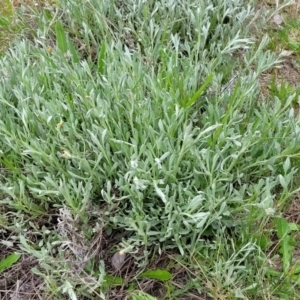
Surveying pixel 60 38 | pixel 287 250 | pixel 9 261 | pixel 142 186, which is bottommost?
pixel 287 250

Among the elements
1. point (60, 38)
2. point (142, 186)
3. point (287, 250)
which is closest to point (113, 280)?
point (142, 186)

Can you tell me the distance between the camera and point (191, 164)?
2004 mm

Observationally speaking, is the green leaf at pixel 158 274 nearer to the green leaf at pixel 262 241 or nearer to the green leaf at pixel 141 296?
the green leaf at pixel 141 296

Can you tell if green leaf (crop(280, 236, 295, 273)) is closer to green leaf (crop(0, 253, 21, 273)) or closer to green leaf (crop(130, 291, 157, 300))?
green leaf (crop(130, 291, 157, 300))

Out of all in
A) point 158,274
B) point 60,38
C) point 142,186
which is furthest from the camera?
point 60,38

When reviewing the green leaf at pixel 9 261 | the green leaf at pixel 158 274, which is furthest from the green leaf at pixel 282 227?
the green leaf at pixel 9 261

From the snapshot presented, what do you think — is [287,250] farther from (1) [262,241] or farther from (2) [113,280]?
(2) [113,280]

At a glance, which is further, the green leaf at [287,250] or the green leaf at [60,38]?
the green leaf at [60,38]

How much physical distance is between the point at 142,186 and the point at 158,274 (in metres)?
0.38

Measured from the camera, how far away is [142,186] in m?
1.83

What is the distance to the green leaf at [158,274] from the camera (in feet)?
6.33

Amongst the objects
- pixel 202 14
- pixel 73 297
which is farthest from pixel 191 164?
pixel 202 14

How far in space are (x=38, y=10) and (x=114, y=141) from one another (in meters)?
1.58

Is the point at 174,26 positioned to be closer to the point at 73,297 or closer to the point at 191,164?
the point at 191,164
